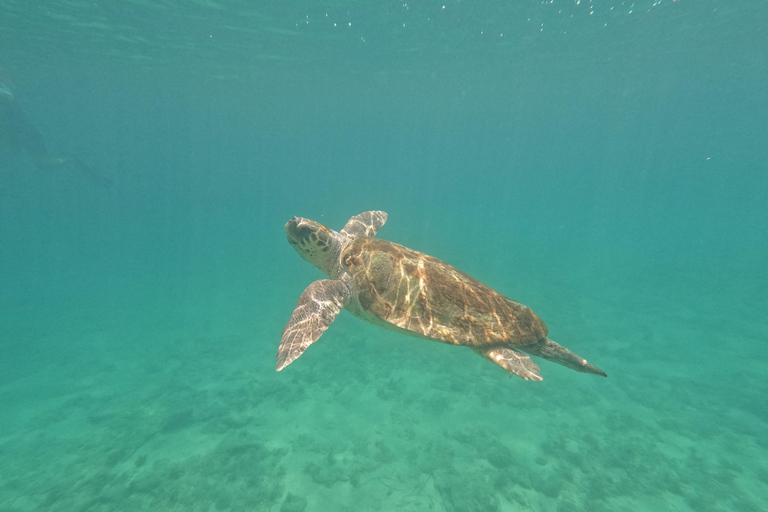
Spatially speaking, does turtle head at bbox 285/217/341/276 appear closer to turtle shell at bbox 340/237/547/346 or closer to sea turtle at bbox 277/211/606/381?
sea turtle at bbox 277/211/606/381

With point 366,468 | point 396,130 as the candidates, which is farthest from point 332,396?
point 396,130

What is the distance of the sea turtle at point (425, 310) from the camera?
3.88 metres

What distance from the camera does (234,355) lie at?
11000 mm

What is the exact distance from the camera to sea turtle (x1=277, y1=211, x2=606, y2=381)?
12.7 feet

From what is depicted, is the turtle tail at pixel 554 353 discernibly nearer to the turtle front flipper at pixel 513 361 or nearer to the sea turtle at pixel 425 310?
the sea turtle at pixel 425 310

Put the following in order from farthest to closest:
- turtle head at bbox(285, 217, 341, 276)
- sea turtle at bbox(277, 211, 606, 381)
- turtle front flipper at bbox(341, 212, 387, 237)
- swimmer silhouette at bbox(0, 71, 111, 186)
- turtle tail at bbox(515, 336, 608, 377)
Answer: swimmer silhouette at bbox(0, 71, 111, 186)
turtle front flipper at bbox(341, 212, 387, 237)
turtle head at bbox(285, 217, 341, 276)
turtle tail at bbox(515, 336, 608, 377)
sea turtle at bbox(277, 211, 606, 381)

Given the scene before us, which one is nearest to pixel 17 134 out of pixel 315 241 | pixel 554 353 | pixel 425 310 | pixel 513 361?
pixel 315 241

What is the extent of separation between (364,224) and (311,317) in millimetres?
3327

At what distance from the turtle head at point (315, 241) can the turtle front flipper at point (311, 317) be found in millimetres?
687

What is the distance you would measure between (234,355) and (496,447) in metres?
9.05

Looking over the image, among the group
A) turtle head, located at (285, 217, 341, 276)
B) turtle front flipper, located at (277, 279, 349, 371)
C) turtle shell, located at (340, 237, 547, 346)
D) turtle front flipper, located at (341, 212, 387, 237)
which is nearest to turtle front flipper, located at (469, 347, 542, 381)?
turtle shell, located at (340, 237, 547, 346)

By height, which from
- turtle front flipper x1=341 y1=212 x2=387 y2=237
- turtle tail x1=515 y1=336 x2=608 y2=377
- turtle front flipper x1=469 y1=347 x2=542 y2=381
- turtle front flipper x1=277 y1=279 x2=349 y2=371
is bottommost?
turtle front flipper x1=277 y1=279 x2=349 y2=371

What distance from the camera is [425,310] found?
4.09 meters

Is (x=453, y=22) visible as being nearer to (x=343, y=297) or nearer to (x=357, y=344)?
(x=357, y=344)
